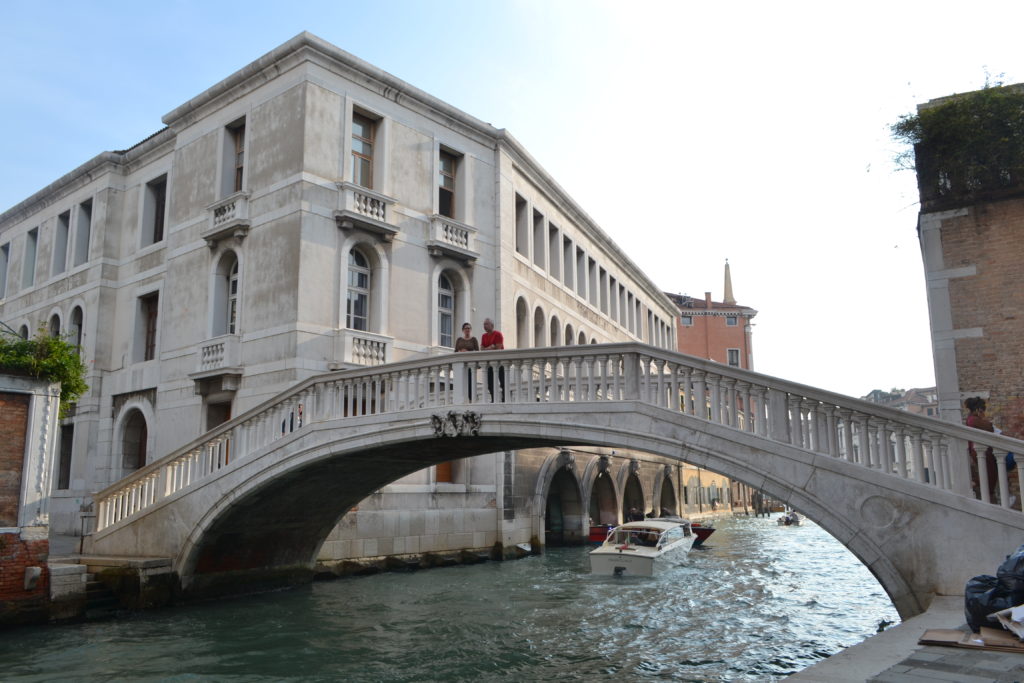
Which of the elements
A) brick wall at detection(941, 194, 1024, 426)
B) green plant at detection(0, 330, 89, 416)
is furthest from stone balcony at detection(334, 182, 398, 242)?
brick wall at detection(941, 194, 1024, 426)

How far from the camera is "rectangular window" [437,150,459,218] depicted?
734 inches

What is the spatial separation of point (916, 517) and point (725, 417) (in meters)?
1.89

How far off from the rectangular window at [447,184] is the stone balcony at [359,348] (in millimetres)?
4007

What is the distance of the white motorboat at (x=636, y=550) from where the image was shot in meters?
Answer: 16.7

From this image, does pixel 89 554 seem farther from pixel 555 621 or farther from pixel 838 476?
pixel 838 476

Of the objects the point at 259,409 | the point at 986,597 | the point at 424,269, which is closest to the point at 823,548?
the point at 424,269

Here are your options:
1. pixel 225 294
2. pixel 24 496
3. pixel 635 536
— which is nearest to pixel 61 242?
pixel 225 294

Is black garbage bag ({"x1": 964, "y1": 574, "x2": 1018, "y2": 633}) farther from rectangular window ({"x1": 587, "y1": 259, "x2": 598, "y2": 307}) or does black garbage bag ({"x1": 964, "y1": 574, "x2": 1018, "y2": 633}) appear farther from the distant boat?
the distant boat

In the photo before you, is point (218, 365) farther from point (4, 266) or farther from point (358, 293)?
point (4, 266)

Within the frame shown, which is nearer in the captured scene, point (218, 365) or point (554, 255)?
point (218, 365)

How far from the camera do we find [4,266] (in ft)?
81.0

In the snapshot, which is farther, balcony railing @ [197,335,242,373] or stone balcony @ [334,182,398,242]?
balcony railing @ [197,335,242,373]

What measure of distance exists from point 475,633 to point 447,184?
11053mm

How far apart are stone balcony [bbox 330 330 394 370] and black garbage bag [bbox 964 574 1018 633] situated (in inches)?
439
